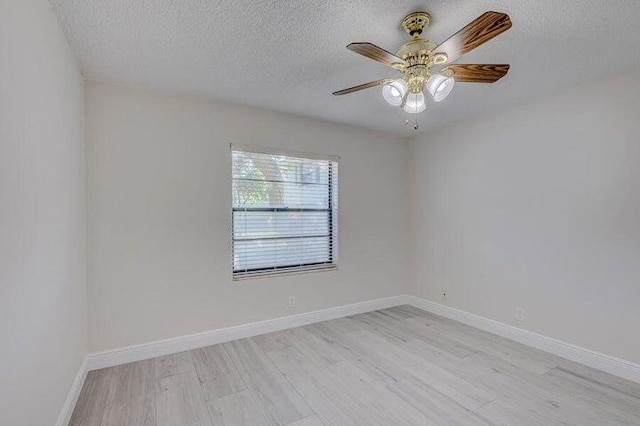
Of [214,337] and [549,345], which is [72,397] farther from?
[549,345]

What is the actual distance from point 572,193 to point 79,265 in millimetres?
4177

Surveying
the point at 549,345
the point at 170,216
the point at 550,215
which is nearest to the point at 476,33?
the point at 550,215

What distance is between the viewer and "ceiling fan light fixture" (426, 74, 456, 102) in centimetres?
184

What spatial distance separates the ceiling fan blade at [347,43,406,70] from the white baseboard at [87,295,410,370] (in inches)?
110

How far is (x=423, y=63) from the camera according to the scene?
5.86ft

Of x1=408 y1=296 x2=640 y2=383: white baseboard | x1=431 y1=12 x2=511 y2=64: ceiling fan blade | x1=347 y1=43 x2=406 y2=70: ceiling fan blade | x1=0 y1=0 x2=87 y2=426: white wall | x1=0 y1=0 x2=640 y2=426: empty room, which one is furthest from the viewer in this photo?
x1=408 y1=296 x2=640 y2=383: white baseboard

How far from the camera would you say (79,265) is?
2.38 metres

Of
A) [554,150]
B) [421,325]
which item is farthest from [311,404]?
[554,150]

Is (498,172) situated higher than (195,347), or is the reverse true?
(498,172)

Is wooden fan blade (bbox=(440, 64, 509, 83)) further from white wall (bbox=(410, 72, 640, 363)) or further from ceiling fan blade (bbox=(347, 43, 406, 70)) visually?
white wall (bbox=(410, 72, 640, 363))

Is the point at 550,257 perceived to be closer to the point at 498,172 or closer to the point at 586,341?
the point at 586,341

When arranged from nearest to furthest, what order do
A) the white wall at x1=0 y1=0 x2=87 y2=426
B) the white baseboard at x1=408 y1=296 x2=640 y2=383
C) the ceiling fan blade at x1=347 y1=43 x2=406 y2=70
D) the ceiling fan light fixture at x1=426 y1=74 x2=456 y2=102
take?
the white wall at x1=0 y1=0 x2=87 y2=426 < the ceiling fan blade at x1=347 y1=43 x2=406 y2=70 < the ceiling fan light fixture at x1=426 y1=74 x2=456 y2=102 < the white baseboard at x1=408 y1=296 x2=640 y2=383

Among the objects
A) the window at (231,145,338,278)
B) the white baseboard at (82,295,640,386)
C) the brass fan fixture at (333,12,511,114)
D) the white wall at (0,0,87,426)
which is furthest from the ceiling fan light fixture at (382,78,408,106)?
the white baseboard at (82,295,640,386)

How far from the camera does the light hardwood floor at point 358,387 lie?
2.01 meters
